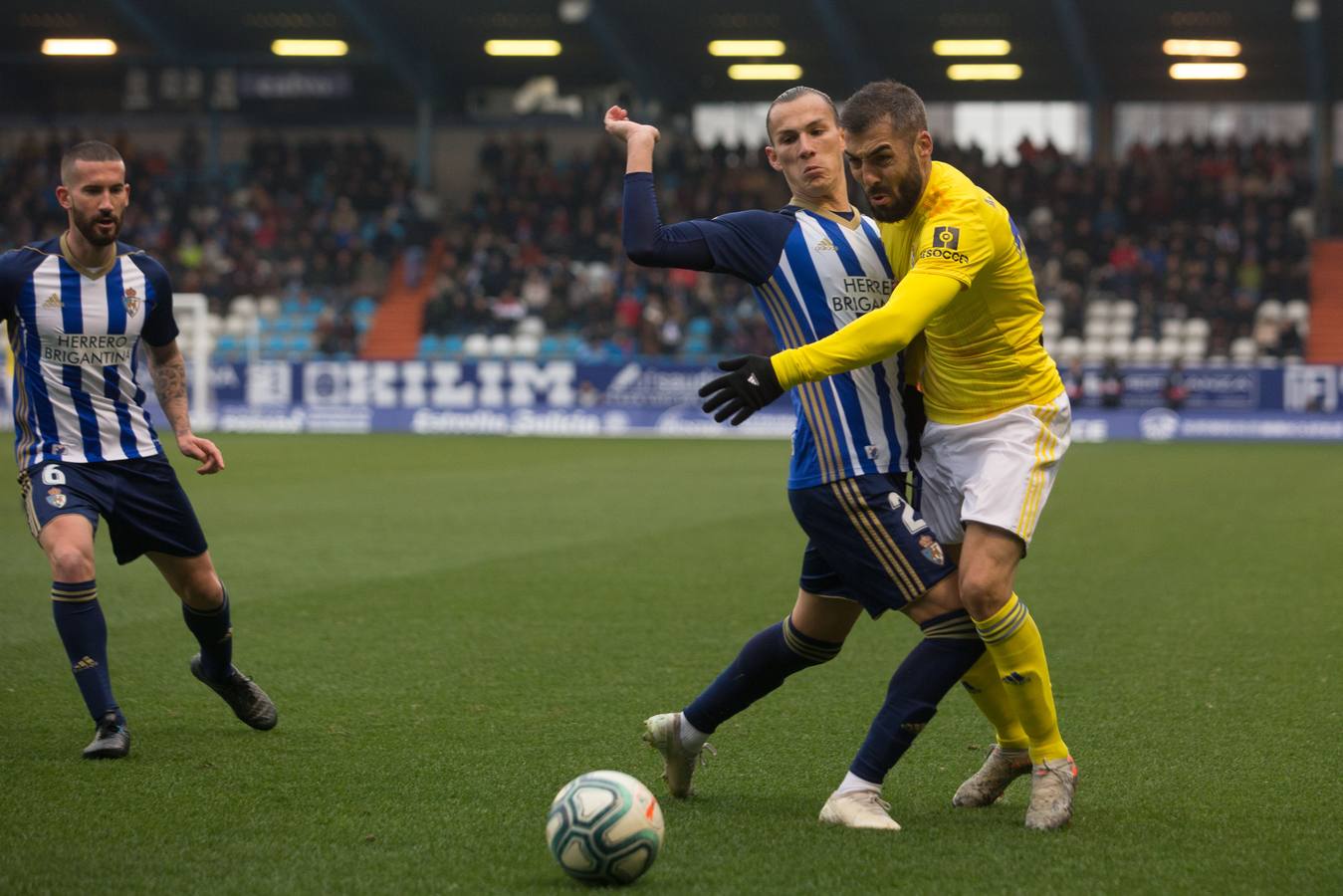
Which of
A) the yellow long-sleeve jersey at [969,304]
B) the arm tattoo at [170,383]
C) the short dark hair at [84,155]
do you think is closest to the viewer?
the yellow long-sleeve jersey at [969,304]

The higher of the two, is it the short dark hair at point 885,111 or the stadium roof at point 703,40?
the stadium roof at point 703,40

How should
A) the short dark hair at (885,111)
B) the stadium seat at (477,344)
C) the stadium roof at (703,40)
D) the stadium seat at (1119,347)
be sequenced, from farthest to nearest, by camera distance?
the stadium roof at (703,40) → the stadium seat at (477,344) → the stadium seat at (1119,347) → the short dark hair at (885,111)

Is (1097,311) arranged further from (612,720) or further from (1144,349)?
(612,720)

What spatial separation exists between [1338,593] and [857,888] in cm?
632

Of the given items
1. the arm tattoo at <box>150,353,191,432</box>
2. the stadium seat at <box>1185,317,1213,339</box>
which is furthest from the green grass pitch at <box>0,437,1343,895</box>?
the stadium seat at <box>1185,317,1213,339</box>

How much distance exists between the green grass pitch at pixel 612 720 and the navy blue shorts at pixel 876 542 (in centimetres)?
66

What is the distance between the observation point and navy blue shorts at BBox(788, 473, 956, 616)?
4352mm

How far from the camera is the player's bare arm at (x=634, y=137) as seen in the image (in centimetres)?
457

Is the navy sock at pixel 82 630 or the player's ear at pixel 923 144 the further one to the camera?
the navy sock at pixel 82 630

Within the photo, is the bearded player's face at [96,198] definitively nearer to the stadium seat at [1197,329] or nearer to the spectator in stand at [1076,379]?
the spectator in stand at [1076,379]

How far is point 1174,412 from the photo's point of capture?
25.0m

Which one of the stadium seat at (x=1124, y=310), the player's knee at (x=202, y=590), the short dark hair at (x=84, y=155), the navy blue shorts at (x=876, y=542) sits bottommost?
the player's knee at (x=202, y=590)

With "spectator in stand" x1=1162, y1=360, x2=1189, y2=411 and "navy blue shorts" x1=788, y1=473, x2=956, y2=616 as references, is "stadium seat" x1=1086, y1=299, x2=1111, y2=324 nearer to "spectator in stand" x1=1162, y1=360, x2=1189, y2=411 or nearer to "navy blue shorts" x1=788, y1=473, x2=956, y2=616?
"spectator in stand" x1=1162, y1=360, x2=1189, y2=411

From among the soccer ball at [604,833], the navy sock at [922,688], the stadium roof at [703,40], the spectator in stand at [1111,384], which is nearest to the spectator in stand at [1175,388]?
the spectator in stand at [1111,384]
